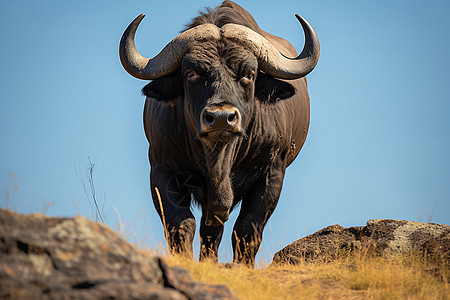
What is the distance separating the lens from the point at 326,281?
219 inches

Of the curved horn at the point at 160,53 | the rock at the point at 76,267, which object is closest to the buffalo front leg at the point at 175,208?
the curved horn at the point at 160,53

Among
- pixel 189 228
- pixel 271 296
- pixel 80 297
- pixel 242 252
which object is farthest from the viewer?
pixel 242 252

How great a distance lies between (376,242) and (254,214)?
5.83 feet

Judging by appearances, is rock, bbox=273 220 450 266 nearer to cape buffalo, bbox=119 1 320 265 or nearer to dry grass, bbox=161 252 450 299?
cape buffalo, bbox=119 1 320 265

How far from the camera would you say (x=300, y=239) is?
917 centimetres

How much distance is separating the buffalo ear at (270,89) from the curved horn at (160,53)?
0.83 metres

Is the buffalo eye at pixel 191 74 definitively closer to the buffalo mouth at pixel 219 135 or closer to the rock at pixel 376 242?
the buffalo mouth at pixel 219 135

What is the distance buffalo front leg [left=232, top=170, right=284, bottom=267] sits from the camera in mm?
7465

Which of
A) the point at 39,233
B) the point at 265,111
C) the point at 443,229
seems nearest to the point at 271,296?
the point at 39,233

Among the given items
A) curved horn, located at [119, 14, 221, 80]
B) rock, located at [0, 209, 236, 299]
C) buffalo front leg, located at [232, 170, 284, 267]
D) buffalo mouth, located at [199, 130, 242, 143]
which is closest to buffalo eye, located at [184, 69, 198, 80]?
curved horn, located at [119, 14, 221, 80]

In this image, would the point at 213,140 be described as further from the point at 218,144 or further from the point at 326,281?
the point at 326,281

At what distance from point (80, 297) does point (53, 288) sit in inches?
6.1

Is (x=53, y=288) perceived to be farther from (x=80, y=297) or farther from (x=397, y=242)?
(x=397, y=242)

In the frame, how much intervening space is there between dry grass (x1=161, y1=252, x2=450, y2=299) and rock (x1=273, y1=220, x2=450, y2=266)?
5.12ft
